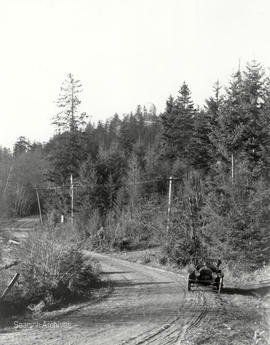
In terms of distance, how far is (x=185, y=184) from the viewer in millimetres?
38969

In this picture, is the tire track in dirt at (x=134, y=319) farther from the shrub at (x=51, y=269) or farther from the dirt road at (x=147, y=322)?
the shrub at (x=51, y=269)

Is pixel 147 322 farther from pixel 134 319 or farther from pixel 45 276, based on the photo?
pixel 45 276

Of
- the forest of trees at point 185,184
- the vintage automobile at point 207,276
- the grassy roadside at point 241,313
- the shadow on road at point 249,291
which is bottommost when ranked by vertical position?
the shadow on road at point 249,291

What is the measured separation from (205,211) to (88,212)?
73.5ft

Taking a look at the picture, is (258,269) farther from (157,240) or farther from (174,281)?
(157,240)

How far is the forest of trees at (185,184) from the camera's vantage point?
24.5 metres

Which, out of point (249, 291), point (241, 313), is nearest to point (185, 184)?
point (249, 291)

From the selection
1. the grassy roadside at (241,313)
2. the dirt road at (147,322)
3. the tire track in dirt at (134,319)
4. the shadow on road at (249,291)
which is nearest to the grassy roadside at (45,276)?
the dirt road at (147,322)

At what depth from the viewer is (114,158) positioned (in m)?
54.3

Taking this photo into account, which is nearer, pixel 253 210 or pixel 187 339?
pixel 187 339

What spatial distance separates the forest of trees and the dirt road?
5.44m

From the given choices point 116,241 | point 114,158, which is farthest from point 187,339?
point 114,158

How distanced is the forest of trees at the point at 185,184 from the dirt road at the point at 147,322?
17.8ft

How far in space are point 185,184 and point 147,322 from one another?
25.3 meters
